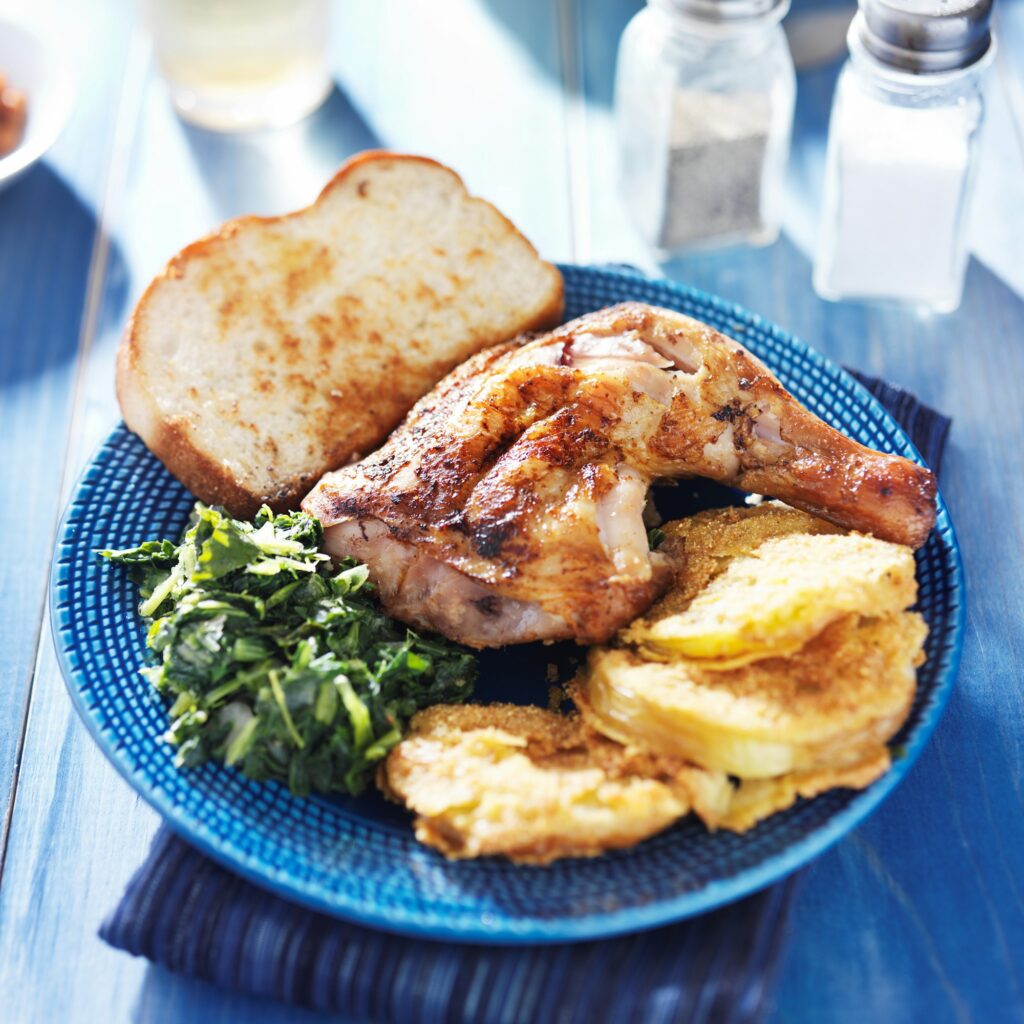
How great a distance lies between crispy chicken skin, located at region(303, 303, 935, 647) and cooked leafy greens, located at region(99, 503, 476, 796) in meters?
0.12

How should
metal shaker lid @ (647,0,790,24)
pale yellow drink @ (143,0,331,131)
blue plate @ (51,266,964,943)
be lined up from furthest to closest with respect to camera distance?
pale yellow drink @ (143,0,331,131)
metal shaker lid @ (647,0,790,24)
blue plate @ (51,266,964,943)

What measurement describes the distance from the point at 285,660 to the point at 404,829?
533 mm

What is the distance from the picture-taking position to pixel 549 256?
17.5 ft

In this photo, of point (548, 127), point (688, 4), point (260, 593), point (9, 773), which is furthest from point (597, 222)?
point (9, 773)

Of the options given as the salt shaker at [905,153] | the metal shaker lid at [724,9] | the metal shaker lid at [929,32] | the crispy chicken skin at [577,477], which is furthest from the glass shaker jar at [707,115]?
the crispy chicken skin at [577,477]

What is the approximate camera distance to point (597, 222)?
5.45m

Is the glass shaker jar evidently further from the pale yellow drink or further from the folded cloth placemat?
the folded cloth placemat

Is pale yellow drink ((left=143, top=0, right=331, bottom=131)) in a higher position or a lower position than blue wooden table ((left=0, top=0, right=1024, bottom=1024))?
higher

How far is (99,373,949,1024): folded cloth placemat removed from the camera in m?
2.85

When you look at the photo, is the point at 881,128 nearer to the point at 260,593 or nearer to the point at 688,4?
the point at 688,4

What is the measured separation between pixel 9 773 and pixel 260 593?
1.00 m

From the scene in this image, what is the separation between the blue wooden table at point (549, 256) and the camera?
317cm

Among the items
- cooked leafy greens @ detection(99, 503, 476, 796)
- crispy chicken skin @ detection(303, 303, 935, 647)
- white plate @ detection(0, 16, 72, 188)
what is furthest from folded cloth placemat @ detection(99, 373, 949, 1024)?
white plate @ detection(0, 16, 72, 188)

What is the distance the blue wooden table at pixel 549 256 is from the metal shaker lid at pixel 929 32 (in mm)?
1102
